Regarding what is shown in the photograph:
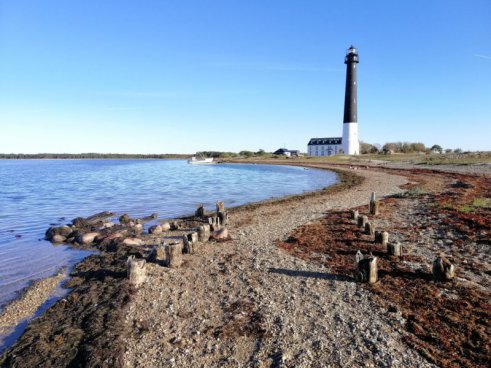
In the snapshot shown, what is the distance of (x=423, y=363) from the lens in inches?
218

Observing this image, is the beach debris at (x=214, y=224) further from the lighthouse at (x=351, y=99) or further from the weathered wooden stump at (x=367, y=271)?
the lighthouse at (x=351, y=99)

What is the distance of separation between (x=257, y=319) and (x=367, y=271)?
3.57 m

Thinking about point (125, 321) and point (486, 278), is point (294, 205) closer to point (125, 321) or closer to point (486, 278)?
point (486, 278)

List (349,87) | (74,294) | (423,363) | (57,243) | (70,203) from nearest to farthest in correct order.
A: (423,363) < (74,294) < (57,243) < (70,203) < (349,87)

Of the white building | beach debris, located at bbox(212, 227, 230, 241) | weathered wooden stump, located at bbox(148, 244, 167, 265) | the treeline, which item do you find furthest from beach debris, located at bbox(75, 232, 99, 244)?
the white building

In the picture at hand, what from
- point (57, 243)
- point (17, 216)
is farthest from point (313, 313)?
point (17, 216)

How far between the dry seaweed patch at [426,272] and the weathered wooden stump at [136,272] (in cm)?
526

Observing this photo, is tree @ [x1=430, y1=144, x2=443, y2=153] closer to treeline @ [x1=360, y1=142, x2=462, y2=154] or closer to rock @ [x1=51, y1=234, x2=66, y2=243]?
treeline @ [x1=360, y1=142, x2=462, y2=154]

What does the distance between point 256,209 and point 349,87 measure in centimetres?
6666

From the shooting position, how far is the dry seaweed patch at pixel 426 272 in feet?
20.0

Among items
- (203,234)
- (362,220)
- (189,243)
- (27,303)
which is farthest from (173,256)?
(362,220)

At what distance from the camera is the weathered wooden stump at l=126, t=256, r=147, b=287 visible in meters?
9.34

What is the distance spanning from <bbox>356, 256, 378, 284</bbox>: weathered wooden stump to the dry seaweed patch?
0.24 meters

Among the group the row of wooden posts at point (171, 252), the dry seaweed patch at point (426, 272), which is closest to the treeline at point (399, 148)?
the dry seaweed patch at point (426, 272)
